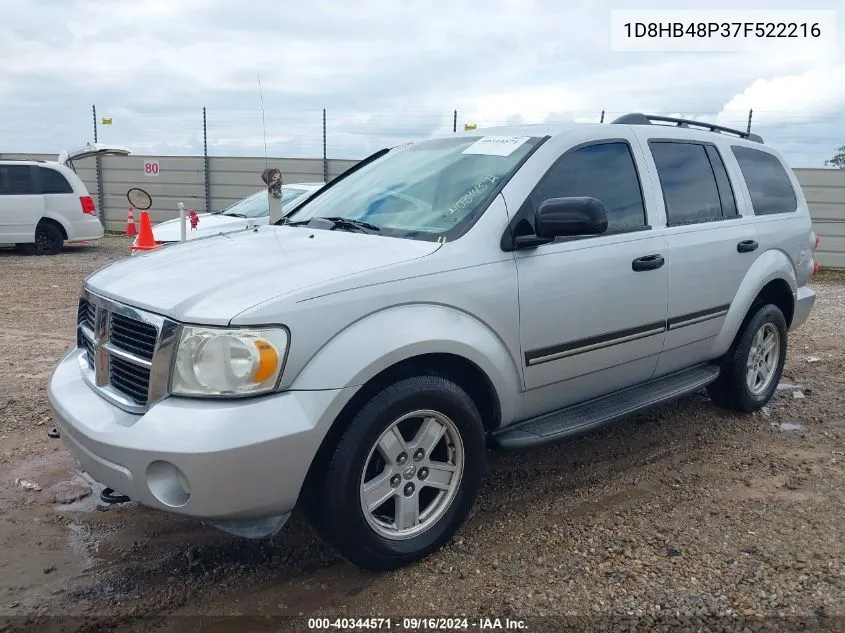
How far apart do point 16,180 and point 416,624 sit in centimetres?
1292

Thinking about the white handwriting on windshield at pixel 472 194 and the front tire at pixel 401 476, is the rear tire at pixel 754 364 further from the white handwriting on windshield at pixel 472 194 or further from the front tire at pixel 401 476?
the front tire at pixel 401 476

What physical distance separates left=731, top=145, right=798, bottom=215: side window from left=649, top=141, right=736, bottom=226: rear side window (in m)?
0.31

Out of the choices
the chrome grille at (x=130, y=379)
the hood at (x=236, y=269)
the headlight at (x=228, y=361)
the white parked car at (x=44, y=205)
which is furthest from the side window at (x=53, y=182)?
the headlight at (x=228, y=361)

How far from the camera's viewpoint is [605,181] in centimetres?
370

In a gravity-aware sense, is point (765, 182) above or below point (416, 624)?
above

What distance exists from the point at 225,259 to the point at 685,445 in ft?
9.79

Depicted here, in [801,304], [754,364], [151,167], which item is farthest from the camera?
[151,167]

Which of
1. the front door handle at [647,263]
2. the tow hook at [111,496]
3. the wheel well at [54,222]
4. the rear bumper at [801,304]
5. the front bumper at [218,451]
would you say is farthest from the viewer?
the wheel well at [54,222]

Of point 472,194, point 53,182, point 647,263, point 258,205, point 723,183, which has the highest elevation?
point 53,182

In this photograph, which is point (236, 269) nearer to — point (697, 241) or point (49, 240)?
point (697, 241)

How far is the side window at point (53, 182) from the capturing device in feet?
42.4

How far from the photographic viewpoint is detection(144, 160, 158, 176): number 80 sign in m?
17.9

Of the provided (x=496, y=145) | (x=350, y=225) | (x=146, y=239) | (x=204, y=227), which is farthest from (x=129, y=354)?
(x=146, y=239)

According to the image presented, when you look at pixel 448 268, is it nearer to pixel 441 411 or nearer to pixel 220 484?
pixel 441 411
